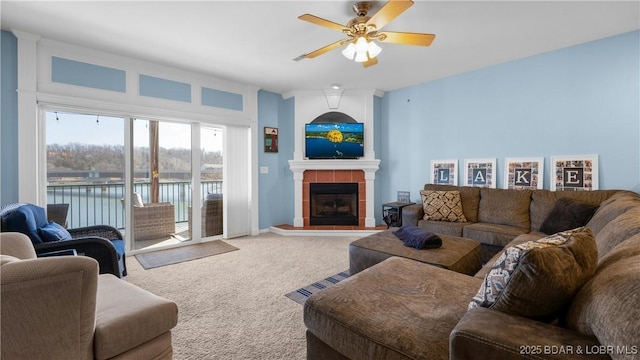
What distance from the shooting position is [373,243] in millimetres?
2600

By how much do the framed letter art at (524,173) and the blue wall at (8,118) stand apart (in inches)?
226

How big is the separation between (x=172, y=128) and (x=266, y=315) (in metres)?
3.13

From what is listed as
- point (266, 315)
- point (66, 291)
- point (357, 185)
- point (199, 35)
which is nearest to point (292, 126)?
point (357, 185)

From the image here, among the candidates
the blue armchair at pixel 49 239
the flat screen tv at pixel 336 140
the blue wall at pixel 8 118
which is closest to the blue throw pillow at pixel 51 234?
the blue armchair at pixel 49 239

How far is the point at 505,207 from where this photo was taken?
3.44 metres

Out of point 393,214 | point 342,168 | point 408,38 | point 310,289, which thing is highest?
point 408,38

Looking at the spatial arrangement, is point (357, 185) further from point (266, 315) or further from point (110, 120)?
point (110, 120)

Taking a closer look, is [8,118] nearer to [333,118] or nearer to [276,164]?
[276,164]

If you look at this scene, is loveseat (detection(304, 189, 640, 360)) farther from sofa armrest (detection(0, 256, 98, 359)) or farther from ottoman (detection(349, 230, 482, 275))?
sofa armrest (detection(0, 256, 98, 359))

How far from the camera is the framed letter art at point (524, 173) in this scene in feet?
11.7

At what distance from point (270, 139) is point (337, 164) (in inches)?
50.2

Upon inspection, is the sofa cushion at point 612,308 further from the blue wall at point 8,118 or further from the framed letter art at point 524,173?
the blue wall at point 8,118

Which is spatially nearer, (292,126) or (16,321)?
(16,321)

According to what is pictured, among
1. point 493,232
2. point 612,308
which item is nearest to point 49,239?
point 612,308
